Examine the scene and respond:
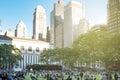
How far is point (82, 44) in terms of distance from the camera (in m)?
83.7

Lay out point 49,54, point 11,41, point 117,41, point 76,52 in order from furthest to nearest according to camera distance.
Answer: point 11,41
point 49,54
point 76,52
point 117,41

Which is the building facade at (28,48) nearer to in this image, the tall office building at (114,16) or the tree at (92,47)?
the tall office building at (114,16)

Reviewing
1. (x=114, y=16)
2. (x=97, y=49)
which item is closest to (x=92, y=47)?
(x=97, y=49)

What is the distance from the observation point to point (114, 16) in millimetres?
152875

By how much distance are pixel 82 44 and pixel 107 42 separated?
9608 millimetres

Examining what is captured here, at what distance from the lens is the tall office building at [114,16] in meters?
149

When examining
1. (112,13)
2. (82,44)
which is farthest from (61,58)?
(112,13)

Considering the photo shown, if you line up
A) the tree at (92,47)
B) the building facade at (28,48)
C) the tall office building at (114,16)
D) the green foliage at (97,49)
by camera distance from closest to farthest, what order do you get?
1. the green foliage at (97,49)
2. the tree at (92,47)
3. the building facade at (28,48)
4. the tall office building at (114,16)

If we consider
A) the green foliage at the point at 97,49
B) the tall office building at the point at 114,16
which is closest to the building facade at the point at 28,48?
the tall office building at the point at 114,16

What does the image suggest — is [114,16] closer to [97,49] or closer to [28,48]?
[28,48]

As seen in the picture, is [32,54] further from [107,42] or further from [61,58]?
[107,42]

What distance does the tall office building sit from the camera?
149000mm

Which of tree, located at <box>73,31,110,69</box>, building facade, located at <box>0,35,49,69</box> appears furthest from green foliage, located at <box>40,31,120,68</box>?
building facade, located at <box>0,35,49,69</box>

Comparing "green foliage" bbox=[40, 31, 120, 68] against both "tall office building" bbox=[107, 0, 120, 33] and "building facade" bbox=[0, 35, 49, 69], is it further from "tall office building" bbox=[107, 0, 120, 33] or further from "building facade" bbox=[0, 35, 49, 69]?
"tall office building" bbox=[107, 0, 120, 33]
